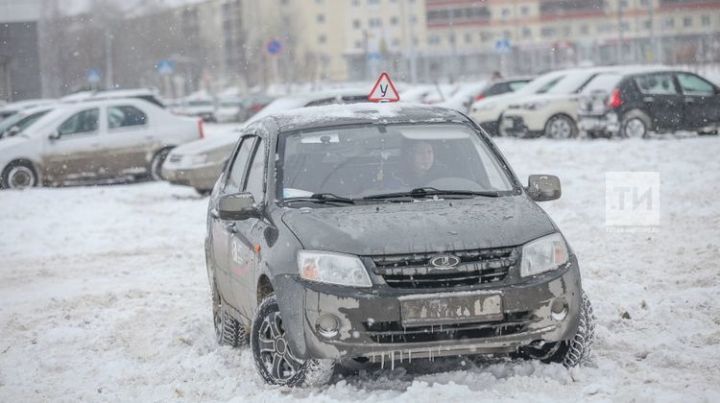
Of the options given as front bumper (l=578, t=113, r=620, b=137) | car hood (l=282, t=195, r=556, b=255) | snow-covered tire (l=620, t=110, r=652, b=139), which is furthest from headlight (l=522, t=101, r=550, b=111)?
car hood (l=282, t=195, r=556, b=255)

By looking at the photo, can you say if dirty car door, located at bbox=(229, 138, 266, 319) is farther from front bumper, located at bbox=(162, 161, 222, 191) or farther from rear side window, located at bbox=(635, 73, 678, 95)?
rear side window, located at bbox=(635, 73, 678, 95)

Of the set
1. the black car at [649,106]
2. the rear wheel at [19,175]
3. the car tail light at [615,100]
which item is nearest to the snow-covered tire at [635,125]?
the black car at [649,106]

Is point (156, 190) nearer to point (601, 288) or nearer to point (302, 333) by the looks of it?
point (601, 288)

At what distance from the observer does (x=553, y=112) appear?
24.0 meters

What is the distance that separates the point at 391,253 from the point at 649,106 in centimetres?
1820

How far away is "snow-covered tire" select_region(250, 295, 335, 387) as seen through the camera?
5839mm

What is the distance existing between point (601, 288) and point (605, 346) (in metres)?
1.99

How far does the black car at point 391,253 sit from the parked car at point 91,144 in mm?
14404

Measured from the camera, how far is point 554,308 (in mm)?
5855

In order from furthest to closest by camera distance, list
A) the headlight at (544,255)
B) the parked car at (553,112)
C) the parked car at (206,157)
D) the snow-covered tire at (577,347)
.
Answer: the parked car at (553,112)
the parked car at (206,157)
the snow-covered tire at (577,347)
the headlight at (544,255)

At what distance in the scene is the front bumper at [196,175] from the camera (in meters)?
17.8

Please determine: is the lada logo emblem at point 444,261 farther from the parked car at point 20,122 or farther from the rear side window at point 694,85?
the rear side window at point 694,85

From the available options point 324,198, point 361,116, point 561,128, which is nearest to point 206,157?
point 561,128

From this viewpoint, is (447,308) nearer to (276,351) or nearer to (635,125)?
(276,351)
